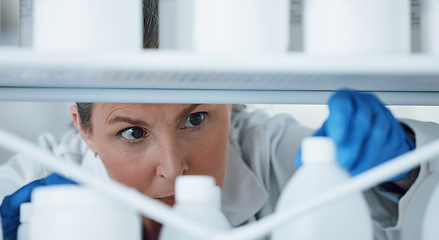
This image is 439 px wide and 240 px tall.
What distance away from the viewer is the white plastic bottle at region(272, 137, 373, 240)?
2.12 ft

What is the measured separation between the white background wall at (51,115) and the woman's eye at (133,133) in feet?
2.49

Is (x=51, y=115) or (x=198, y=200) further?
(x=51, y=115)

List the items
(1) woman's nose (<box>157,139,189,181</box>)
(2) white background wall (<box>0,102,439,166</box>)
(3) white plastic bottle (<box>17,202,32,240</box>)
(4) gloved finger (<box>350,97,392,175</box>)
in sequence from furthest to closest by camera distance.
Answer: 1. (2) white background wall (<box>0,102,439,166</box>)
2. (1) woman's nose (<box>157,139,189,181</box>)
3. (3) white plastic bottle (<box>17,202,32,240</box>)
4. (4) gloved finger (<box>350,97,392,175</box>)

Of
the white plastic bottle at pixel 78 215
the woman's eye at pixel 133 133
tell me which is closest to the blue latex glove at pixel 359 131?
the white plastic bottle at pixel 78 215

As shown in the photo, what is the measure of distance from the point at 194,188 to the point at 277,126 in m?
1.12

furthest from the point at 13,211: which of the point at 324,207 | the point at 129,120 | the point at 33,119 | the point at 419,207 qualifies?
the point at 33,119

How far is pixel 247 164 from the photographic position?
171 cm

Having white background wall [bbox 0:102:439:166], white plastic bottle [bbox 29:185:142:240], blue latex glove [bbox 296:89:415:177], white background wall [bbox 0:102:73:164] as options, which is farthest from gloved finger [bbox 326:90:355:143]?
white background wall [bbox 0:102:73:164]

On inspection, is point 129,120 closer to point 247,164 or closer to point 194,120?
point 194,120

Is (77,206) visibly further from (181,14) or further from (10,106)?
(10,106)

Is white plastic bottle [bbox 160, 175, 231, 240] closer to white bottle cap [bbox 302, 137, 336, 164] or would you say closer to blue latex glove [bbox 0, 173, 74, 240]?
white bottle cap [bbox 302, 137, 336, 164]

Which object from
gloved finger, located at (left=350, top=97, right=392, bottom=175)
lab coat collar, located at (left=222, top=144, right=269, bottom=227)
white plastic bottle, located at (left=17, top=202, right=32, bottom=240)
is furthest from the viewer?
lab coat collar, located at (left=222, top=144, right=269, bottom=227)

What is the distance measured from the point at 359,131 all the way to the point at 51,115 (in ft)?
5.39

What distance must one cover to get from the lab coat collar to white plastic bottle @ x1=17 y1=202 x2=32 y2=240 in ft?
2.40
